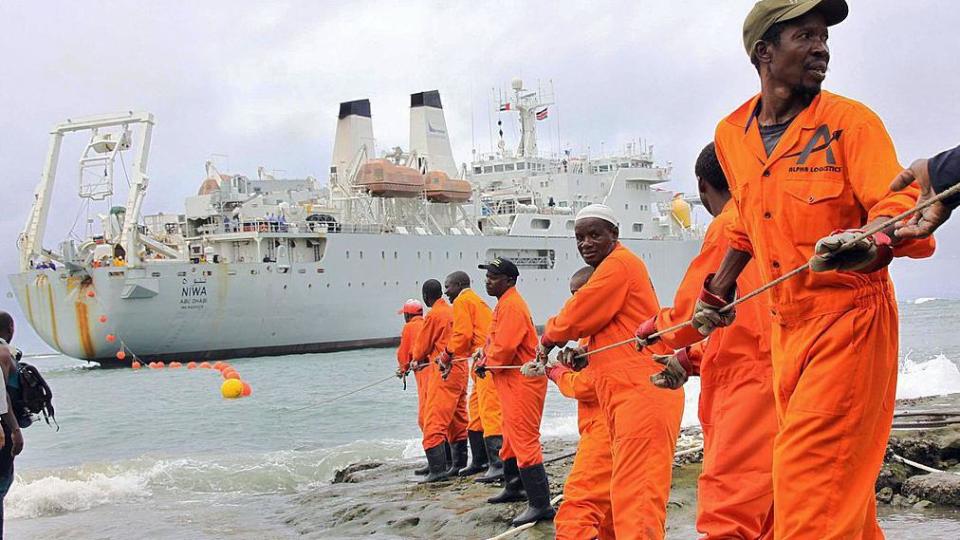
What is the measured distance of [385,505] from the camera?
24.0ft

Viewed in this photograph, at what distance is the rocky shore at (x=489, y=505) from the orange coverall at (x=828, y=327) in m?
2.67

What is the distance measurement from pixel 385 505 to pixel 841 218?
5455mm

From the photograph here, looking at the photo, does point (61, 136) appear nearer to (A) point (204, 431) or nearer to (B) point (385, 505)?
(A) point (204, 431)

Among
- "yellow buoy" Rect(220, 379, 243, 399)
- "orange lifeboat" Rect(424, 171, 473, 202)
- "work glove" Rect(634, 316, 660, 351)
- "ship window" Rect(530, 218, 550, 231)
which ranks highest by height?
"orange lifeboat" Rect(424, 171, 473, 202)

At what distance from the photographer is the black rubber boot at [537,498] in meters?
5.75

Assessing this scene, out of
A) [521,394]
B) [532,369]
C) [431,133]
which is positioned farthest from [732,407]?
[431,133]

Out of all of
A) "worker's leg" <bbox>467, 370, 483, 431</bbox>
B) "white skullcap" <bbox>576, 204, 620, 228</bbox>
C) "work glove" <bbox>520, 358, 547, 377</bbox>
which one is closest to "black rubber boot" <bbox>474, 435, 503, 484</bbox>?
"worker's leg" <bbox>467, 370, 483, 431</bbox>

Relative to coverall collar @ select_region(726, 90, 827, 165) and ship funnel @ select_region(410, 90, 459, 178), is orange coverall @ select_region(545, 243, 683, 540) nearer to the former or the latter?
coverall collar @ select_region(726, 90, 827, 165)

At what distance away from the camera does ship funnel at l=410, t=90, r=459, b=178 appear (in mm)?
44594

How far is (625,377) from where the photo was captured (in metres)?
4.11

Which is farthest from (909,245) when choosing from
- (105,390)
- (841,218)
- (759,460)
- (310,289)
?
(310,289)

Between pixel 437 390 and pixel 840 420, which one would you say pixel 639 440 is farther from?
pixel 437 390

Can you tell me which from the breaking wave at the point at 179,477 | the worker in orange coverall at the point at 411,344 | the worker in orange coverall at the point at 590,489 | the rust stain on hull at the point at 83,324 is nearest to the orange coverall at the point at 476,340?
the worker in orange coverall at the point at 411,344

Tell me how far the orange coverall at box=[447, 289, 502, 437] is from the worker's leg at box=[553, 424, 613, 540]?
2.55 metres
